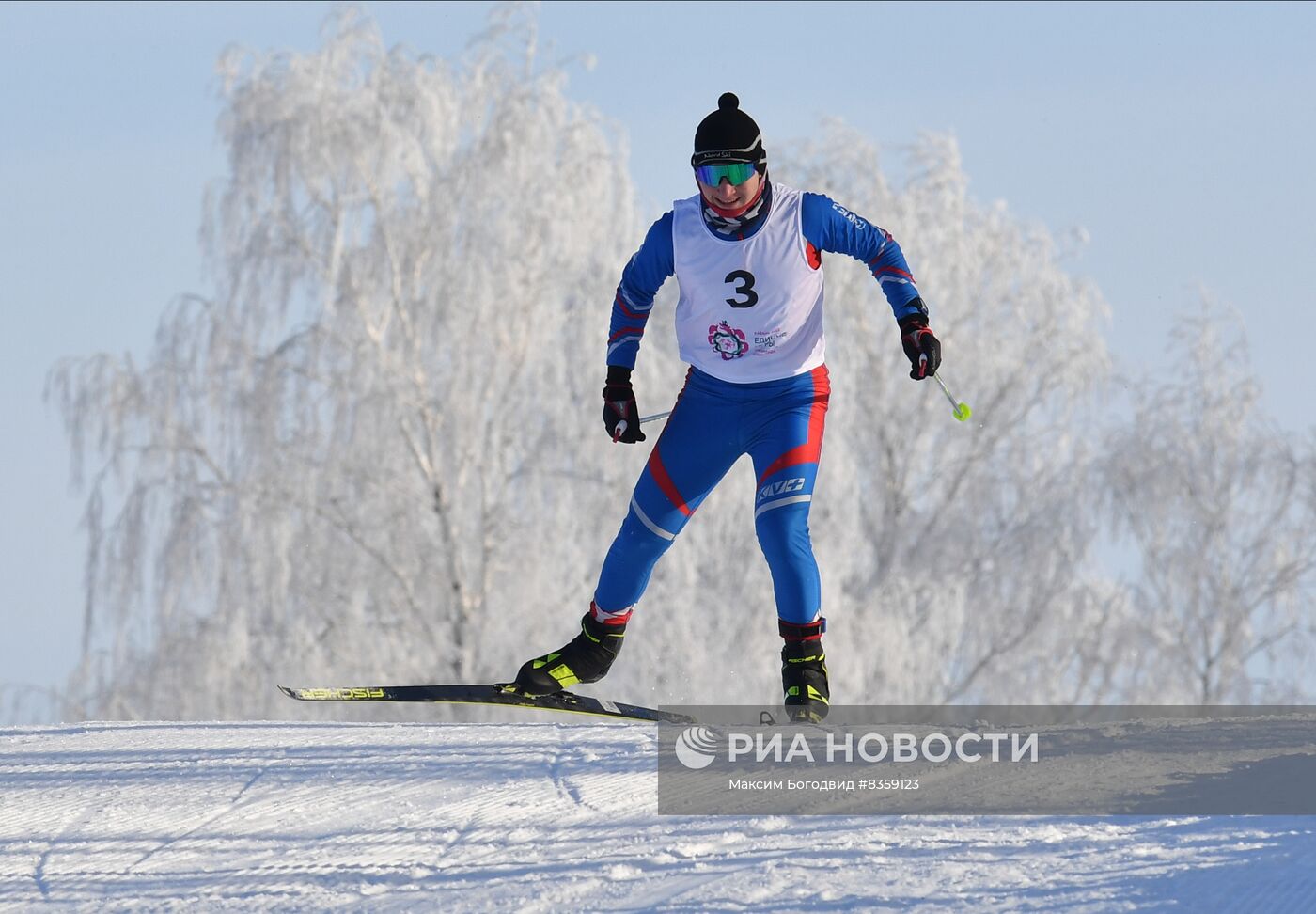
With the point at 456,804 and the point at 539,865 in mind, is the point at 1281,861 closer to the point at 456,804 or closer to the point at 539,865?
the point at 539,865

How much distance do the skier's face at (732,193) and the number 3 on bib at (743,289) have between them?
191 millimetres

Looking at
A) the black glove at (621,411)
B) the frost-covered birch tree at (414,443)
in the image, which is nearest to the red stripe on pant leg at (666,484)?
the black glove at (621,411)

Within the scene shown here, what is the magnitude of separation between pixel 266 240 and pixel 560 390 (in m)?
3.39

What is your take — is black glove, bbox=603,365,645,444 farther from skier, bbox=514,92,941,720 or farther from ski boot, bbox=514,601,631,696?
ski boot, bbox=514,601,631,696

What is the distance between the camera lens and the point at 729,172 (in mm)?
4855

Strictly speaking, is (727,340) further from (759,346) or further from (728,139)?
(728,139)

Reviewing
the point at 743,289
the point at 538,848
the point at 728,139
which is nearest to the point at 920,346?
the point at 743,289

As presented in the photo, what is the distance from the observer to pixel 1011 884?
9.96ft

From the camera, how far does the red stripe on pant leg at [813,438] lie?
16.3 ft

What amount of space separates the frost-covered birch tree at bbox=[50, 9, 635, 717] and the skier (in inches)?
416

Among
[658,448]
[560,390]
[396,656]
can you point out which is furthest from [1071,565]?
[658,448]

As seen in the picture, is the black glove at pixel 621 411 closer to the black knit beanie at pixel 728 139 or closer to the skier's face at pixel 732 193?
the skier's face at pixel 732 193

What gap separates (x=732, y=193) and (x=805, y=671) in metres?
1.53

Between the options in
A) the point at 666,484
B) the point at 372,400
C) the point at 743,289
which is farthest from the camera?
the point at 372,400
